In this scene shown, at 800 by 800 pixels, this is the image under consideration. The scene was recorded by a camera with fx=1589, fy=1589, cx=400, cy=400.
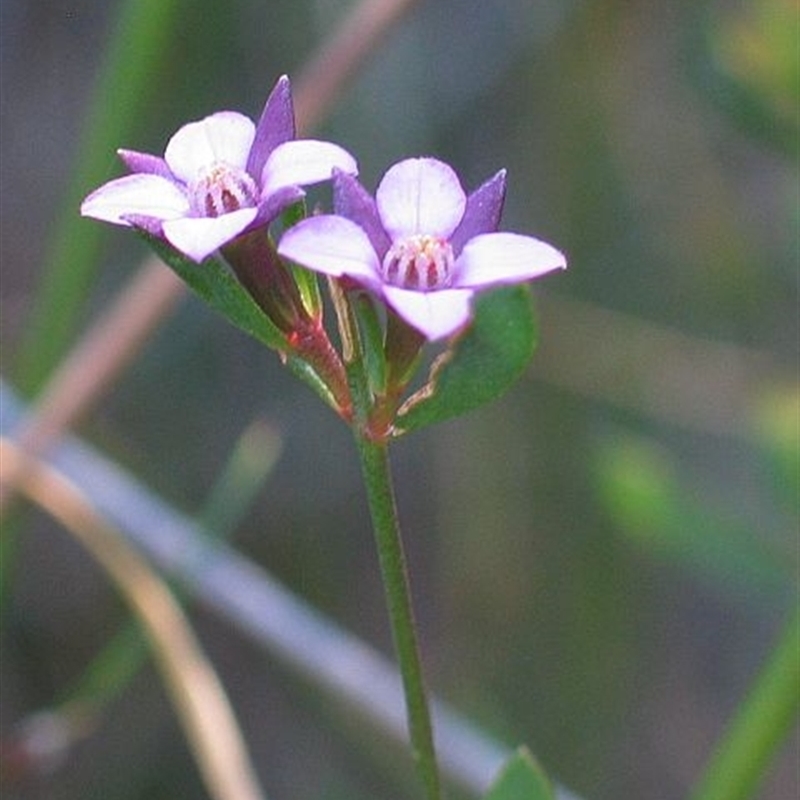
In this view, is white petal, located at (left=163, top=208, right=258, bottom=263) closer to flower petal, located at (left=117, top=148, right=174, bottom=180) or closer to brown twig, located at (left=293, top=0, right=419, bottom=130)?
flower petal, located at (left=117, top=148, right=174, bottom=180)

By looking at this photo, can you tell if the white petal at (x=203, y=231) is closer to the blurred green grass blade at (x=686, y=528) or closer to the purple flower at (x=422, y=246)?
A: the purple flower at (x=422, y=246)

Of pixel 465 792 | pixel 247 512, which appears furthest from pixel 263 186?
pixel 247 512

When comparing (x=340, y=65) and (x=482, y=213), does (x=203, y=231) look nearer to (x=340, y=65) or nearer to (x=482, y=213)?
(x=482, y=213)

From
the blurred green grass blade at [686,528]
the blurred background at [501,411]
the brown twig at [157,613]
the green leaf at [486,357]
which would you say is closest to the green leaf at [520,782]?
the green leaf at [486,357]

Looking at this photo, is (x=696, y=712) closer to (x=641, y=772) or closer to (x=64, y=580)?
(x=641, y=772)

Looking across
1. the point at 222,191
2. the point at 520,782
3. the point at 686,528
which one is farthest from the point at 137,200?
the point at 686,528
